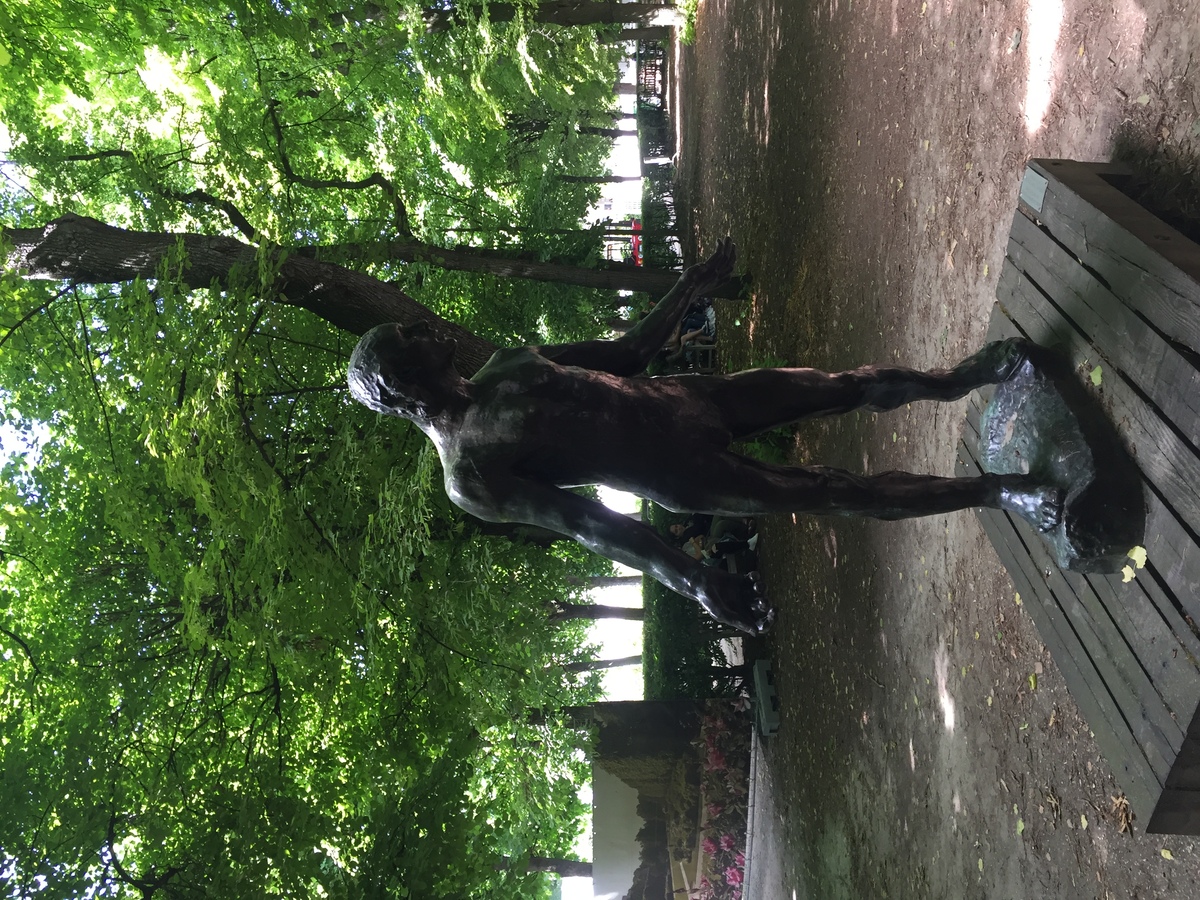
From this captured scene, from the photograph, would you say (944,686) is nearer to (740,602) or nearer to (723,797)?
(740,602)

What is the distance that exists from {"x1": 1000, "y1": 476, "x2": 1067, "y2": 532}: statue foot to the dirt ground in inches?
52.3

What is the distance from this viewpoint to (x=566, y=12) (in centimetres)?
1395

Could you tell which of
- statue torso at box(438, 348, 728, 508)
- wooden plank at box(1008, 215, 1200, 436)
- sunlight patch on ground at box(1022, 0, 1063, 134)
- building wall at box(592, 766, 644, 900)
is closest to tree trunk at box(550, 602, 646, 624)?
building wall at box(592, 766, 644, 900)

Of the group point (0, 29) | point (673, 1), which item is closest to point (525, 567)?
point (0, 29)

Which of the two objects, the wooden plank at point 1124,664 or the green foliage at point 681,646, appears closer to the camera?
the wooden plank at point 1124,664

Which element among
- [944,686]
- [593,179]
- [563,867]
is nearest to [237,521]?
[944,686]

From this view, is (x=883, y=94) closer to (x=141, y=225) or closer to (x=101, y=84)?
(x=141, y=225)

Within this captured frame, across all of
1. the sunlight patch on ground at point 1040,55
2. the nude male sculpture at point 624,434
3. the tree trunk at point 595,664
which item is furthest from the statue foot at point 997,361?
the tree trunk at point 595,664

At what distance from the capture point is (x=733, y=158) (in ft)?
43.4

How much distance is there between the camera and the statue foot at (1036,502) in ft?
9.96

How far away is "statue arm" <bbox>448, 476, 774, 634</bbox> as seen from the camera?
122 inches

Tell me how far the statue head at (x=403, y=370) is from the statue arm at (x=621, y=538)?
428 mm

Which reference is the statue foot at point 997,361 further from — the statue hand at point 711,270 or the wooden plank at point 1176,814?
the wooden plank at point 1176,814

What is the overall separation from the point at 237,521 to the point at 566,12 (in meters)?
10.9
